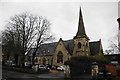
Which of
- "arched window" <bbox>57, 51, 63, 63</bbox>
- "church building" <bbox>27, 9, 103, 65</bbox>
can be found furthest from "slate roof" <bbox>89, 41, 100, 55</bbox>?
"arched window" <bbox>57, 51, 63, 63</bbox>

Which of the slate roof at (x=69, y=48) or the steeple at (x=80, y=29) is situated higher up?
the steeple at (x=80, y=29)

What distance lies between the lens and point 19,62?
149ft

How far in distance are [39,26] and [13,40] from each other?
887 cm

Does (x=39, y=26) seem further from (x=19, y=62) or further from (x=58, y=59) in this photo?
(x=58, y=59)

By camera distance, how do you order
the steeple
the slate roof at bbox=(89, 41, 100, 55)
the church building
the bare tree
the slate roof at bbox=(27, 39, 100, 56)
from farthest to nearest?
the slate roof at bbox=(27, 39, 100, 56)
the slate roof at bbox=(89, 41, 100, 55)
the steeple
the church building
the bare tree

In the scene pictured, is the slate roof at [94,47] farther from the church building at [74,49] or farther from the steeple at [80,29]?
the steeple at [80,29]

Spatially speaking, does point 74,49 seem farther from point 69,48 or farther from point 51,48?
point 51,48

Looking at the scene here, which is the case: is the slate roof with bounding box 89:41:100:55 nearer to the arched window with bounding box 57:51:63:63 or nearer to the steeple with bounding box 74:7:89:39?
the steeple with bounding box 74:7:89:39

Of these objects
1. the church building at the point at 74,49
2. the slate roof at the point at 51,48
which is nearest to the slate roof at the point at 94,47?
the church building at the point at 74,49

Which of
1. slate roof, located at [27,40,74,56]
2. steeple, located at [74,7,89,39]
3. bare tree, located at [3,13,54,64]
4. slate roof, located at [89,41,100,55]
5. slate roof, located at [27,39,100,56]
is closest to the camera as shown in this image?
bare tree, located at [3,13,54,64]

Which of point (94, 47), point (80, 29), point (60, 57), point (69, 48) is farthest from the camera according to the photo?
point (94, 47)

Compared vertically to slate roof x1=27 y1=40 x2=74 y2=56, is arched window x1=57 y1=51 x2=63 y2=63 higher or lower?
lower

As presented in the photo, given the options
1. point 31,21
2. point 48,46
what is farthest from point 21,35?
point 48,46

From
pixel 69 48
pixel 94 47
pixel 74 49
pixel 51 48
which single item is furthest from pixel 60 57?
pixel 94 47
